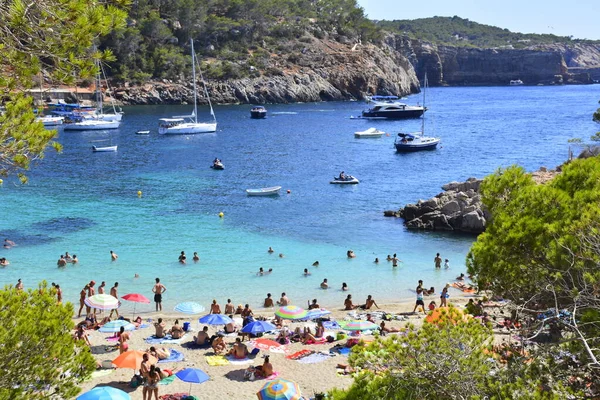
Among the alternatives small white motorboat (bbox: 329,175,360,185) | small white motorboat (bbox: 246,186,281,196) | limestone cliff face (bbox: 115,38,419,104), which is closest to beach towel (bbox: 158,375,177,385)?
small white motorboat (bbox: 246,186,281,196)

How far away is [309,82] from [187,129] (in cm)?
5000

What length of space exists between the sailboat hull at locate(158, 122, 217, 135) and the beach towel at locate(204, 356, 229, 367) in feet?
201

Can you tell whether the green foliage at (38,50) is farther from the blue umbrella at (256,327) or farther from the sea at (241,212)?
the sea at (241,212)

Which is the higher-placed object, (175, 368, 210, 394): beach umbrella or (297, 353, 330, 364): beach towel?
(175, 368, 210, 394): beach umbrella

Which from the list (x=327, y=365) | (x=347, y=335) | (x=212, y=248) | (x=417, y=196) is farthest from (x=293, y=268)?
(x=417, y=196)

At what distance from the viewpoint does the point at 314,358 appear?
65.9 ft

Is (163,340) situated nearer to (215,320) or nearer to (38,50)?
(215,320)

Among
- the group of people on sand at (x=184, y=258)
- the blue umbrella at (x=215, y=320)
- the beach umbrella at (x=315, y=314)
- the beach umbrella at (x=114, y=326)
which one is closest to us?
the beach umbrella at (x=114, y=326)

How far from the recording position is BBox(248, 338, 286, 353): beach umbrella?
66.3 ft

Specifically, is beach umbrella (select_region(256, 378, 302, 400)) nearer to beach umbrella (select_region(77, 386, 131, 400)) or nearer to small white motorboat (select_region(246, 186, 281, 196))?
beach umbrella (select_region(77, 386, 131, 400))

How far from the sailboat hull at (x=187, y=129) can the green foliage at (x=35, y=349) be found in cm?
6947

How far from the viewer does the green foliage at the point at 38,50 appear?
31.8ft

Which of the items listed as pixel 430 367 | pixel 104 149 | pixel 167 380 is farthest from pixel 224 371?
pixel 104 149

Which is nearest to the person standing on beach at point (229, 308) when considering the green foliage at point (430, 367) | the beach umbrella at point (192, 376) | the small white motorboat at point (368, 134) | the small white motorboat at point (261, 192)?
the beach umbrella at point (192, 376)
